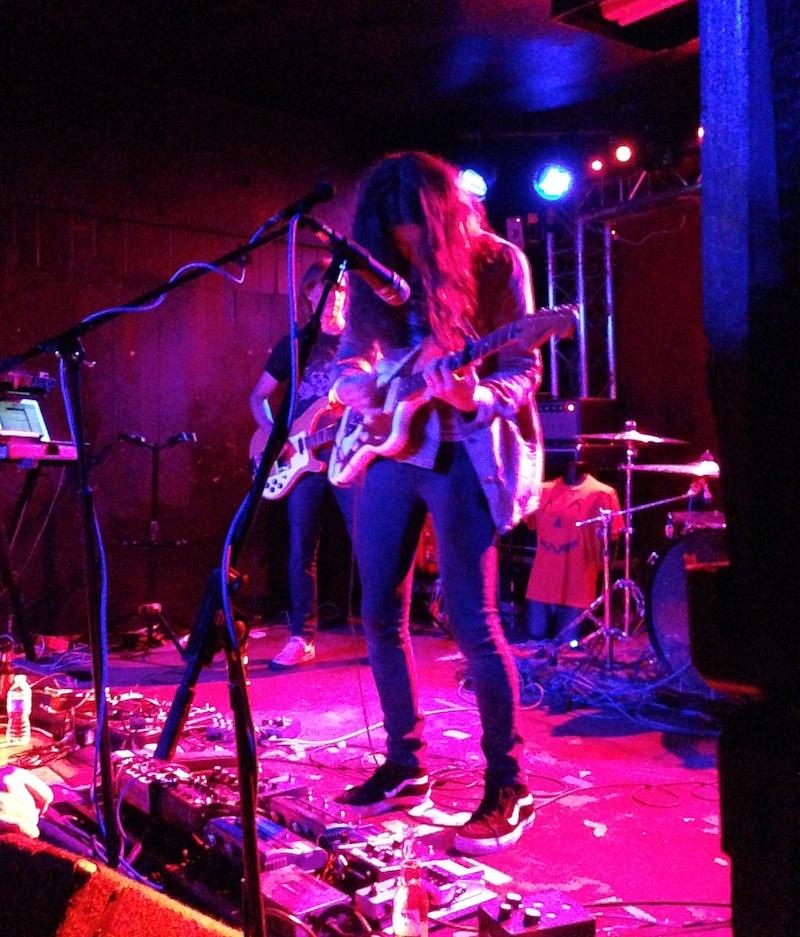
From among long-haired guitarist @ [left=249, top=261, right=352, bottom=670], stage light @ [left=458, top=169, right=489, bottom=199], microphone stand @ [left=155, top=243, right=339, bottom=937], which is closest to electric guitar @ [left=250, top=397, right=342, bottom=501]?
long-haired guitarist @ [left=249, top=261, right=352, bottom=670]

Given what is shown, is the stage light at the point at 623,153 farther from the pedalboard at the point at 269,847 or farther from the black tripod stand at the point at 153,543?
the pedalboard at the point at 269,847

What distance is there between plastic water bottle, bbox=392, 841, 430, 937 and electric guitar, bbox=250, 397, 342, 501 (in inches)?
119

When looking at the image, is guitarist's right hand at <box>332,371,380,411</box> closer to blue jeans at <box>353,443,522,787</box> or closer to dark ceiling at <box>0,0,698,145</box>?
blue jeans at <box>353,443,522,787</box>

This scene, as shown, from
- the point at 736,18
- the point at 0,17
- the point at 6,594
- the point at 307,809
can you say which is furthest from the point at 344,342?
the point at 0,17

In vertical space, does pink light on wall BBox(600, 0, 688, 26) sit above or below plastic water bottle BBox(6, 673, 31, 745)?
above

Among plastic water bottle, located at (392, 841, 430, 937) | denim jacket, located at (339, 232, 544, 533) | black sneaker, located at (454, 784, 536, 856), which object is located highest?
denim jacket, located at (339, 232, 544, 533)

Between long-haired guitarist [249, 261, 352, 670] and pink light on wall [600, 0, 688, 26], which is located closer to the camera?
long-haired guitarist [249, 261, 352, 670]

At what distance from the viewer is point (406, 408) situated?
2.76 m

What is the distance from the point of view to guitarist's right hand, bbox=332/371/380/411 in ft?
9.61

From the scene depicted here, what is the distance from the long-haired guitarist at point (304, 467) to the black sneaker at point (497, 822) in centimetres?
241

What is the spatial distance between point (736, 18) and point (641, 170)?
6788 millimetres

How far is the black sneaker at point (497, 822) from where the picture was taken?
261cm

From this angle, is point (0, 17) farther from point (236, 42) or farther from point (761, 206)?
point (761, 206)

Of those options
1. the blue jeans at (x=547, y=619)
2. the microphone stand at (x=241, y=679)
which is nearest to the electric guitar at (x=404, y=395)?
the microphone stand at (x=241, y=679)
